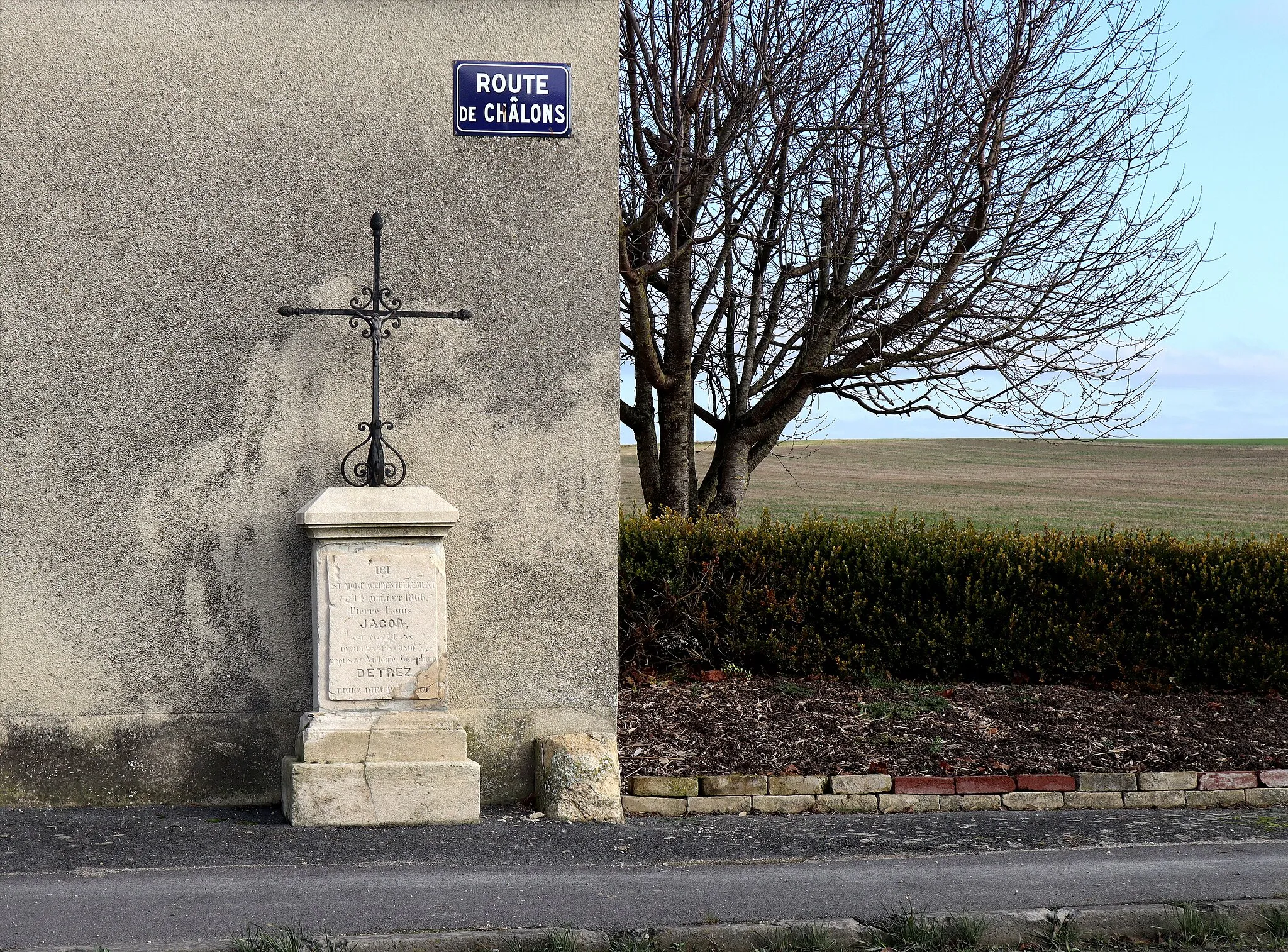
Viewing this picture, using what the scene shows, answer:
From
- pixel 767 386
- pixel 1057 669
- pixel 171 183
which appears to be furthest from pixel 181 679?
pixel 767 386

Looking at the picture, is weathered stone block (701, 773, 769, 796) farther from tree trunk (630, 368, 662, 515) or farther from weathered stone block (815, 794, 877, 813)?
tree trunk (630, 368, 662, 515)

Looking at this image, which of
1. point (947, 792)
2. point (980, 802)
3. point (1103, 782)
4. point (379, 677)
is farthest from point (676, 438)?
point (379, 677)

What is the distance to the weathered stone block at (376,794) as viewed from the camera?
5.98 m

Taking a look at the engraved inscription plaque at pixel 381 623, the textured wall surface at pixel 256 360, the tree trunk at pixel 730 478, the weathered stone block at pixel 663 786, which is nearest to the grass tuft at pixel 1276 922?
the weathered stone block at pixel 663 786

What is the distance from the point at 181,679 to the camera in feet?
20.9

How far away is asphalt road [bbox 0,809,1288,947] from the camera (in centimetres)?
471

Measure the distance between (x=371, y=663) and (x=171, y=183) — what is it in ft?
9.17

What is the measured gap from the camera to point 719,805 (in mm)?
6617

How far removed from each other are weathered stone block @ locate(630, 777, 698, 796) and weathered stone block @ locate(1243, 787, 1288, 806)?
10.9 feet

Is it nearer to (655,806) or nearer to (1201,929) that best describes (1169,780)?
(1201,929)

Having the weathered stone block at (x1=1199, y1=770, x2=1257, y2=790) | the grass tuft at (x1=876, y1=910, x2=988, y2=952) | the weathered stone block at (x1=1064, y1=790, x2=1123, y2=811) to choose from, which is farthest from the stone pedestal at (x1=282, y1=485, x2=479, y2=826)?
the weathered stone block at (x1=1199, y1=770, x2=1257, y2=790)

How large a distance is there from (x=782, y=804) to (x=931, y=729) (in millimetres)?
1406

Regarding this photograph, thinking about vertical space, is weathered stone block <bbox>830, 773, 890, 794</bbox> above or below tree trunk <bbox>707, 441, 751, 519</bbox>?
below

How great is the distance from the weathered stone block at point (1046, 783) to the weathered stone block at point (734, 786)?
1.51 metres
